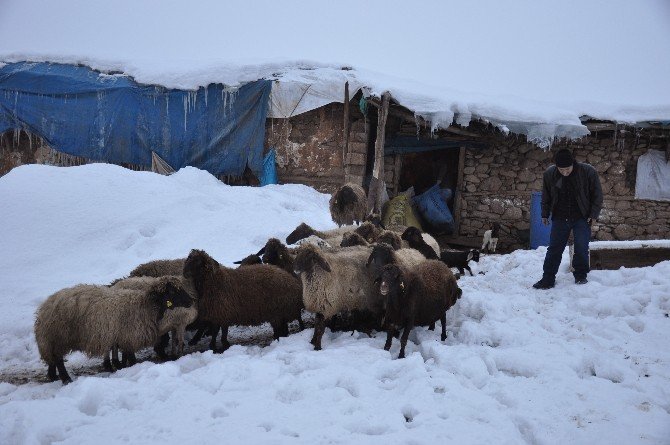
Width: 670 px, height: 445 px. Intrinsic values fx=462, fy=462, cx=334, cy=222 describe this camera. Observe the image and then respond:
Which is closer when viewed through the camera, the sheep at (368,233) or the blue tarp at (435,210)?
the sheep at (368,233)

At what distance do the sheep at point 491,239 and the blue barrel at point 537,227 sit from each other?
37.4 inches

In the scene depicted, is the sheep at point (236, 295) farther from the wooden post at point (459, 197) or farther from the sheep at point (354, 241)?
the wooden post at point (459, 197)

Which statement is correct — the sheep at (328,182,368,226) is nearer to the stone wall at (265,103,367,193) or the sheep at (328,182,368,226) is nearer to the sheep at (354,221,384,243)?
the sheep at (354,221,384,243)

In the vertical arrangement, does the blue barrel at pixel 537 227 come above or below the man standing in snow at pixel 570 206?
below

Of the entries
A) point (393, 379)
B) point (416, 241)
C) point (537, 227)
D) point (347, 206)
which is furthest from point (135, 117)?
point (393, 379)

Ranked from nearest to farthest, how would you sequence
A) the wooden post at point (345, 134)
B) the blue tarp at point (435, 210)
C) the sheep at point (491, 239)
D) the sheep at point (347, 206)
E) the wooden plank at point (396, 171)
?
the sheep at point (347, 206)
the wooden post at point (345, 134)
the sheep at point (491, 239)
the blue tarp at point (435, 210)
the wooden plank at point (396, 171)

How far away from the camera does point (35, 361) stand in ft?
16.6

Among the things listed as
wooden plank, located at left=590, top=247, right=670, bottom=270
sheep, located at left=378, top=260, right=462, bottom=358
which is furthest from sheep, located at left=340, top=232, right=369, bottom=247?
wooden plank, located at left=590, top=247, right=670, bottom=270

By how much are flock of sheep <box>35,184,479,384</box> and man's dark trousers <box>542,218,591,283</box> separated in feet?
5.77

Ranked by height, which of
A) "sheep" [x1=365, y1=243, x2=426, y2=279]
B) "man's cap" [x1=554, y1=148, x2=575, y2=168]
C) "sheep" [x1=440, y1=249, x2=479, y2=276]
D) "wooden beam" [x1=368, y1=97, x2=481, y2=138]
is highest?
"wooden beam" [x1=368, y1=97, x2=481, y2=138]

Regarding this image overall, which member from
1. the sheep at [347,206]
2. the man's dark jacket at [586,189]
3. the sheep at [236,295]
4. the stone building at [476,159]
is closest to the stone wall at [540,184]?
the stone building at [476,159]

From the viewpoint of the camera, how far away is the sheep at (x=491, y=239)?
508 inches

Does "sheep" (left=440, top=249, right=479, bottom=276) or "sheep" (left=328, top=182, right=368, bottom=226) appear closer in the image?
"sheep" (left=440, top=249, right=479, bottom=276)

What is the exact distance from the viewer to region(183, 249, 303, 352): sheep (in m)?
5.08
